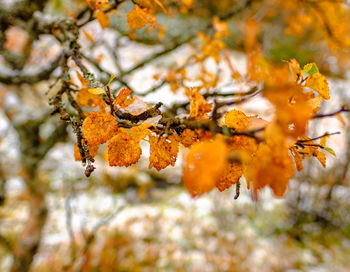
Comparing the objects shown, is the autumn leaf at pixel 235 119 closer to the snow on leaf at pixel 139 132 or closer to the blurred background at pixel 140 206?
the snow on leaf at pixel 139 132

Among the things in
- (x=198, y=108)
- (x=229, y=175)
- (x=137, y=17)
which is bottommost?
(x=229, y=175)

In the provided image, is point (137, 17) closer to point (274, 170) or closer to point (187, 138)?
point (187, 138)

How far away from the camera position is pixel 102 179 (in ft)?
12.8

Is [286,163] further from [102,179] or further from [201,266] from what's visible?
[102,179]

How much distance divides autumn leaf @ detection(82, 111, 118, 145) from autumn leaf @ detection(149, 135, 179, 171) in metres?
0.07

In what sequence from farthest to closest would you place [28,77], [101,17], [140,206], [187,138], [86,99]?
[140,206]
[28,77]
[101,17]
[86,99]
[187,138]

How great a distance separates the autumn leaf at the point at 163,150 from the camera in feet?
1.33

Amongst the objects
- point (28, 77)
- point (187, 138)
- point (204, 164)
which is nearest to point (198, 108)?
point (187, 138)

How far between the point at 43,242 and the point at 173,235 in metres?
1.45

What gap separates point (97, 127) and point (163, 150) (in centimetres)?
12

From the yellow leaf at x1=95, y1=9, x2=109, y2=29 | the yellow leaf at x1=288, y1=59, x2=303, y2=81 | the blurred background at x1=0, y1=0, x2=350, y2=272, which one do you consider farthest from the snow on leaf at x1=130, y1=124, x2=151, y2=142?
the blurred background at x1=0, y1=0, x2=350, y2=272

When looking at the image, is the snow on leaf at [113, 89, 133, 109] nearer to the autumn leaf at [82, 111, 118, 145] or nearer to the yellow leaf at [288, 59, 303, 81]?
the autumn leaf at [82, 111, 118, 145]

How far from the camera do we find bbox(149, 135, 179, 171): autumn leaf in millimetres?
404

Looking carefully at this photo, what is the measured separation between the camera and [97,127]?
39cm
